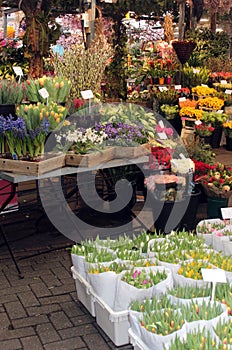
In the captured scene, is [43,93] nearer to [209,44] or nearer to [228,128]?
[228,128]

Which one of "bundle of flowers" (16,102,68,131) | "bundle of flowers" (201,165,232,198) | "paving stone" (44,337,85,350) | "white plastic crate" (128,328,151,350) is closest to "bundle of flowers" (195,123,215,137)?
"bundle of flowers" (201,165,232,198)

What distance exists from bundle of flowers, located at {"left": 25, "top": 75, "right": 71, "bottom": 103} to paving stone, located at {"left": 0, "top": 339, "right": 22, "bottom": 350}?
197cm

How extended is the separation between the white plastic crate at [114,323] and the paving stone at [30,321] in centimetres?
41

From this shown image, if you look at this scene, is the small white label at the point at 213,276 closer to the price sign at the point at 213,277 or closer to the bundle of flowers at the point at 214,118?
the price sign at the point at 213,277

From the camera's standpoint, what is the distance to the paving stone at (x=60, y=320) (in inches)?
116

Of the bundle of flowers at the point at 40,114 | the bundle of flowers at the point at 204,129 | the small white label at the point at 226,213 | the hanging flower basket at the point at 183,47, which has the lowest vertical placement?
the bundle of flowers at the point at 204,129

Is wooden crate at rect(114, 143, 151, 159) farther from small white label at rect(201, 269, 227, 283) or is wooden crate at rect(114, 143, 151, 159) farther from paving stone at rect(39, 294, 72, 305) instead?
small white label at rect(201, 269, 227, 283)

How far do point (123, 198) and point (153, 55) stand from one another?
6627 mm

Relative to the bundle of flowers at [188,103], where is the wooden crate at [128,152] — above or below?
above

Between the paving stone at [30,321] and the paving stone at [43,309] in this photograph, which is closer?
the paving stone at [30,321]

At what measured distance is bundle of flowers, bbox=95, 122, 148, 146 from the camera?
396 centimetres

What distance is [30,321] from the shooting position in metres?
3.00

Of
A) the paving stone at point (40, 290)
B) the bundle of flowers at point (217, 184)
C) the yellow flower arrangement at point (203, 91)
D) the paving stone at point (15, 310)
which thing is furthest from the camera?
the yellow flower arrangement at point (203, 91)

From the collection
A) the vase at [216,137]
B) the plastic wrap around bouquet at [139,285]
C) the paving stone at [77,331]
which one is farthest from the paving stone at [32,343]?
the vase at [216,137]
